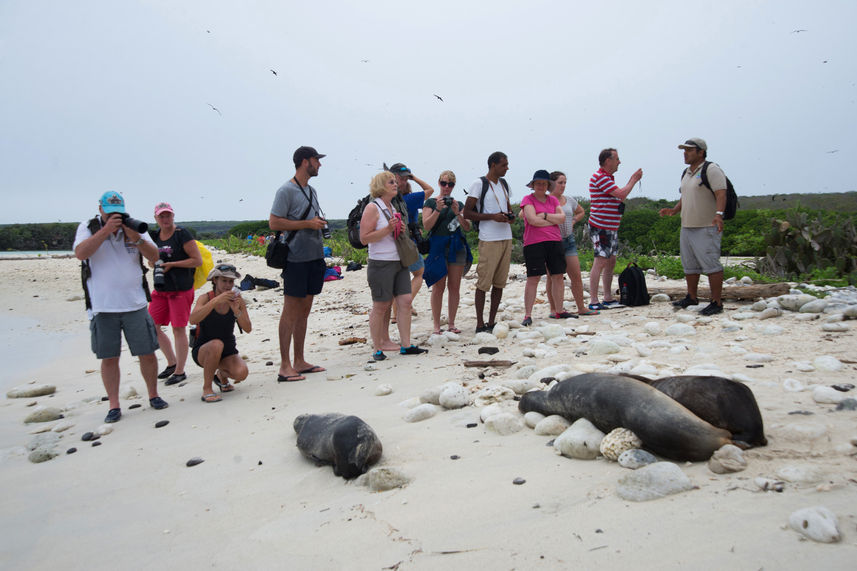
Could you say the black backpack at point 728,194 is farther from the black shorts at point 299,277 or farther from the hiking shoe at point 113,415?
the hiking shoe at point 113,415

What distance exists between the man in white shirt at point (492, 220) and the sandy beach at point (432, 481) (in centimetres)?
97

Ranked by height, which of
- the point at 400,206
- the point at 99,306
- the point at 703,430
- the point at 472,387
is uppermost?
the point at 400,206

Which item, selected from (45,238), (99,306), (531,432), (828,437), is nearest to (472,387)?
(531,432)

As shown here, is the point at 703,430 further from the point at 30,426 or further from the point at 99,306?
the point at 30,426

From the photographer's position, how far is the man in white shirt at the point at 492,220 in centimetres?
627

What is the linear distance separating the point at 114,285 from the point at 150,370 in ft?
2.56

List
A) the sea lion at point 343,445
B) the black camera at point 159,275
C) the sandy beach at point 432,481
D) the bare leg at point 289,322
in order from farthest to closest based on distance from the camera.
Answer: the black camera at point 159,275, the bare leg at point 289,322, the sea lion at point 343,445, the sandy beach at point 432,481

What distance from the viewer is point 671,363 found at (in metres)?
4.09

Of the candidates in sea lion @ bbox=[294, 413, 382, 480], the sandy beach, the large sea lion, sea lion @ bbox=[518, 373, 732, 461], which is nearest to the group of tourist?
the sandy beach

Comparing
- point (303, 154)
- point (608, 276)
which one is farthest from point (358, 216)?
point (608, 276)

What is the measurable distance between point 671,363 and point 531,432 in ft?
5.12

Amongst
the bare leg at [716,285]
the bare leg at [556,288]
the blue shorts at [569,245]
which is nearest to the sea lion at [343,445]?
the bare leg at [556,288]

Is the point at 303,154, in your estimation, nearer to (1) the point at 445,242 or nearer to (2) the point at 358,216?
(2) the point at 358,216

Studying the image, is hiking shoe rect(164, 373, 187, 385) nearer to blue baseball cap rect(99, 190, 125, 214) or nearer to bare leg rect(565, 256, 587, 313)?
blue baseball cap rect(99, 190, 125, 214)
